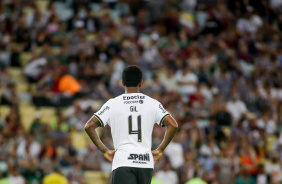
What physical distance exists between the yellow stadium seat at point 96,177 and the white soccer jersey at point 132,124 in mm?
10321

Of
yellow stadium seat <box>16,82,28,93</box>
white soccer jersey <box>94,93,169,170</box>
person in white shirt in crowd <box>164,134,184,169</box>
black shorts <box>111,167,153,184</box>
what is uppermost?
yellow stadium seat <box>16,82,28,93</box>

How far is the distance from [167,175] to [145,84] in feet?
13.4

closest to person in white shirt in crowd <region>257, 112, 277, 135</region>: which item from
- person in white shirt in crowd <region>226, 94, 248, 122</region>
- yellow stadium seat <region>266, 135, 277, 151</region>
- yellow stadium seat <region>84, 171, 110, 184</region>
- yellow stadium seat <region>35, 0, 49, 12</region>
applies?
yellow stadium seat <region>266, 135, 277, 151</region>

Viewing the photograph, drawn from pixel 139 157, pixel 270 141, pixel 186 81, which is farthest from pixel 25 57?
pixel 139 157

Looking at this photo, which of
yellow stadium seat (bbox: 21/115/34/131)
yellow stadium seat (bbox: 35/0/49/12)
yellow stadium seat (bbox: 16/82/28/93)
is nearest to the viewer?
yellow stadium seat (bbox: 21/115/34/131)

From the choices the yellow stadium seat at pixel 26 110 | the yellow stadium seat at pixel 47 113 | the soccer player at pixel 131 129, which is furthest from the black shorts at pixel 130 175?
the yellow stadium seat at pixel 26 110

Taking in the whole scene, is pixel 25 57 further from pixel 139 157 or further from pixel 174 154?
pixel 139 157

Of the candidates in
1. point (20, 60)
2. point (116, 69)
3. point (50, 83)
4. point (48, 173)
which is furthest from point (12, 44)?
point (48, 173)

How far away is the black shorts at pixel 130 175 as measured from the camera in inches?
287

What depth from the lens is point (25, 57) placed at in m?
21.5

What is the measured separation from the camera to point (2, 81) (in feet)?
65.5

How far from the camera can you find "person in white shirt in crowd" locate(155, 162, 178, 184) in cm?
1703

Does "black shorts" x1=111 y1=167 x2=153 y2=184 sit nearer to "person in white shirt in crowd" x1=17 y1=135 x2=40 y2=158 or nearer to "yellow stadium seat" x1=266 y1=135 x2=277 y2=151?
"person in white shirt in crowd" x1=17 y1=135 x2=40 y2=158

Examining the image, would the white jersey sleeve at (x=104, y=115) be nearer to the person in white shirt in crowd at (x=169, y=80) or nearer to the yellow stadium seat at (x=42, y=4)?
the person in white shirt in crowd at (x=169, y=80)
